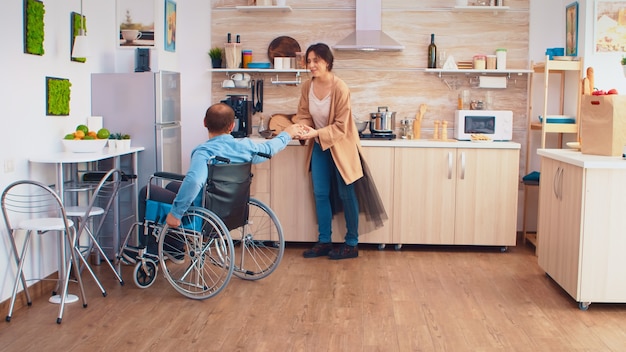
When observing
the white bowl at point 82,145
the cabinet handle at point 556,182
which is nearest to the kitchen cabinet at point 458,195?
the cabinet handle at point 556,182

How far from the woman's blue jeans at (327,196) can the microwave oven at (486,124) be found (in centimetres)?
115

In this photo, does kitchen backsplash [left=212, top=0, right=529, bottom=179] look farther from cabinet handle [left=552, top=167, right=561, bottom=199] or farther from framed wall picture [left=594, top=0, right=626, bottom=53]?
cabinet handle [left=552, top=167, right=561, bottom=199]

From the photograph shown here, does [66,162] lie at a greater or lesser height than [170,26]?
lesser

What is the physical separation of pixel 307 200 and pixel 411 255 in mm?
894

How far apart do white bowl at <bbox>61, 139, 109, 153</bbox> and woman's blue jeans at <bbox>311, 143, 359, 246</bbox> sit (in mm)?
1556

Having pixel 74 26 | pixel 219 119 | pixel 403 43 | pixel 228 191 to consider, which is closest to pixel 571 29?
pixel 403 43

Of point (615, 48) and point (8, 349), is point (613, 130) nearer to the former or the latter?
point (615, 48)

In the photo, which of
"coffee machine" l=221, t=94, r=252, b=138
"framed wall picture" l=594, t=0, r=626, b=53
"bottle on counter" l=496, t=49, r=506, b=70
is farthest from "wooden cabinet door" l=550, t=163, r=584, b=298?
"coffee machine" l=221, t=94, r=252, b=138

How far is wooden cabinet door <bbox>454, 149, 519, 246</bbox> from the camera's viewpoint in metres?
5.71

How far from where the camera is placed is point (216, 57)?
627 centimetres

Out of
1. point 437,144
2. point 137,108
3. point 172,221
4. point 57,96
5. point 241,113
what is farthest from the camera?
point 241,113

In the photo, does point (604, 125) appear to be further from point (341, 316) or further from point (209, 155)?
point (209, 155)

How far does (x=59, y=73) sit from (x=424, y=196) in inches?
108

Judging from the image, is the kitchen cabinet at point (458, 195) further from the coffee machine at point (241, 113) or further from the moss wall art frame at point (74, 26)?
the moss wall art frame at point (74, 26)
